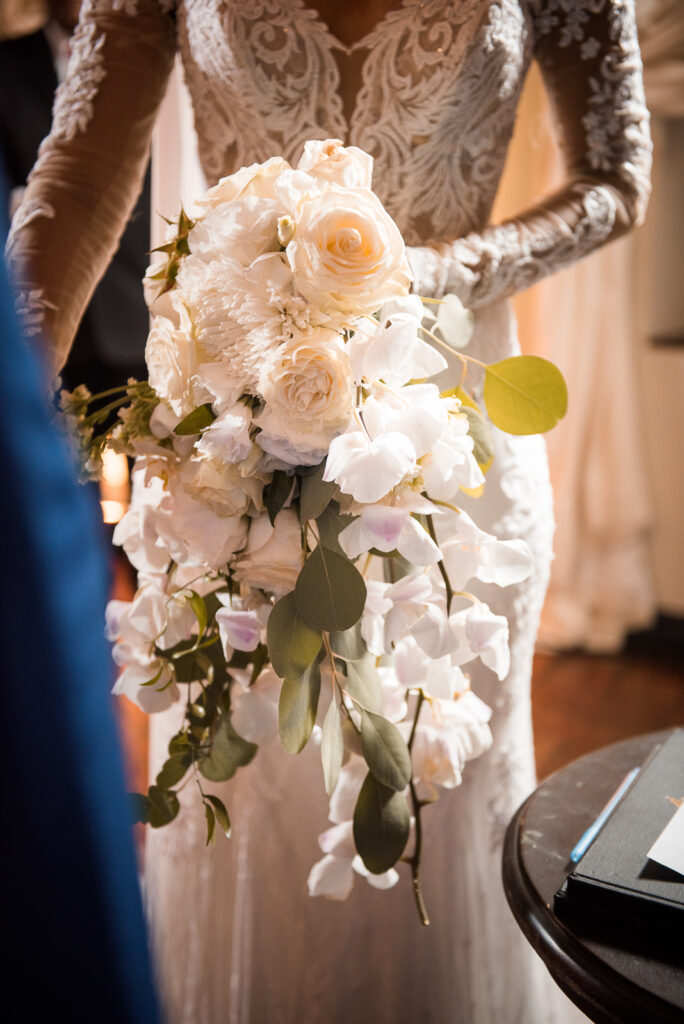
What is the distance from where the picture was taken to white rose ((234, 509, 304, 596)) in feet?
1.90

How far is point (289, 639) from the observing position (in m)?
0.58

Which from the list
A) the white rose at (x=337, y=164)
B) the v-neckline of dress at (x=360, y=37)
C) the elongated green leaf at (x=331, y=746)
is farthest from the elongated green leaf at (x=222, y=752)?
the v-neckline of dress at (x=360, y=37)

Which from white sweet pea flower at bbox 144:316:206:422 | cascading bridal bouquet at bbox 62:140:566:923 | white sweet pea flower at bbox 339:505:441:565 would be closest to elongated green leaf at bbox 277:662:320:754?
cascading bridal bouquet at bbox 62:140:566:923

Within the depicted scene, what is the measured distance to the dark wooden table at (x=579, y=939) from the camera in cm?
49

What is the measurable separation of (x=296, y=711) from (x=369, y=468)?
0.64ft

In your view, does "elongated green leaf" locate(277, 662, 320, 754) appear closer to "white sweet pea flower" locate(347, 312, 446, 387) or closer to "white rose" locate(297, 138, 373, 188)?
"white sweet pea flower" locate(347, 312, 446, 387)

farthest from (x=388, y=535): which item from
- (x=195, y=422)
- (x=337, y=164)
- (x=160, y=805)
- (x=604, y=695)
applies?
(x=604, y=695)

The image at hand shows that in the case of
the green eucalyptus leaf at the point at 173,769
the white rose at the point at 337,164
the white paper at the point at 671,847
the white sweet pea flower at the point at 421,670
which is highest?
the white rose at the point at 337,164

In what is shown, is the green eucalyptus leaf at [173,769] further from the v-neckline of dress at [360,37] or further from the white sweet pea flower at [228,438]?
the v-neckline of dress at [360,37]

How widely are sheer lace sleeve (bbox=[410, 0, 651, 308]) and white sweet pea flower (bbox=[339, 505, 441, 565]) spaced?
0.35 metres

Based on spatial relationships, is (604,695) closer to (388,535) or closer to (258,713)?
(258,713)

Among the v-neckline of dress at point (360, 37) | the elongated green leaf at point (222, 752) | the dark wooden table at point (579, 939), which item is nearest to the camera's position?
the dark wooden table at point (579, 939)

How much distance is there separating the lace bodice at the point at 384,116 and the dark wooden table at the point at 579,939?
480 millimetres

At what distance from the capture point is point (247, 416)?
56 centimetres
